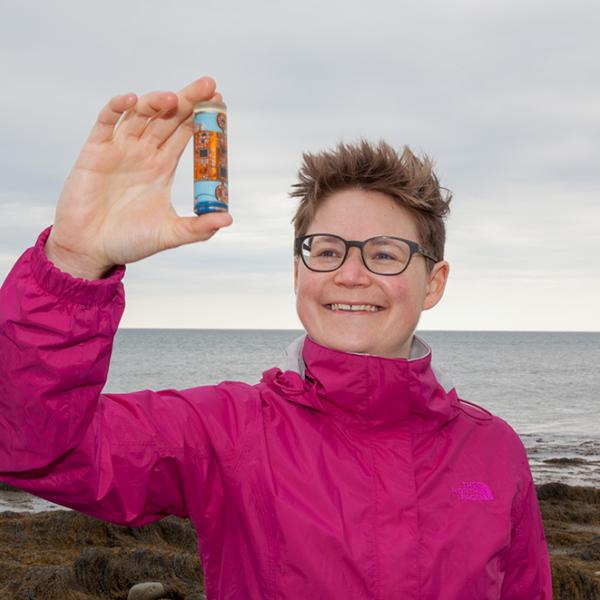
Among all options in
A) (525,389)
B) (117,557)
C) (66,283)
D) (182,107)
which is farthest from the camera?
(525,389)

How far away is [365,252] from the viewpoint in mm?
3064

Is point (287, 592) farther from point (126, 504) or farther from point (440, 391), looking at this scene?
point (440, 391)

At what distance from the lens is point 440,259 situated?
3.42 metres

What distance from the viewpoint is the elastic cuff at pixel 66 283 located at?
234cm

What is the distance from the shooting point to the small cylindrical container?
8.51ft

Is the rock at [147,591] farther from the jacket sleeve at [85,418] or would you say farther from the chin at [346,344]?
the chin at [346,344]

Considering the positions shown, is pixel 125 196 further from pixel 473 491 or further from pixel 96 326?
pixel 473 491

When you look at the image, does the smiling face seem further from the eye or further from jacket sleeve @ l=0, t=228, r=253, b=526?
jacket sleeve @ l=0, t=228, r=253, b=526

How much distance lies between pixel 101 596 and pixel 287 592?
5.29 meters

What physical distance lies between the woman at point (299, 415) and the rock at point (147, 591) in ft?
15.4

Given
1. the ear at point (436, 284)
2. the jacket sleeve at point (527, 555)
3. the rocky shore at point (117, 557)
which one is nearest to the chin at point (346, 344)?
the ear at point (436, 284)

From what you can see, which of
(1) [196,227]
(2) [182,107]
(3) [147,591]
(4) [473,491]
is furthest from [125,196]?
(3) [147,591]

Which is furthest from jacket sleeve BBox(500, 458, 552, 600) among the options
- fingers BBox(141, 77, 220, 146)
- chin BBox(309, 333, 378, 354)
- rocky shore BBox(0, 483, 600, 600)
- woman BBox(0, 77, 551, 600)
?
rocky shore BBox(0, 483, 600, 600)

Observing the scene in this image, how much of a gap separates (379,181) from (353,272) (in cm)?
39
